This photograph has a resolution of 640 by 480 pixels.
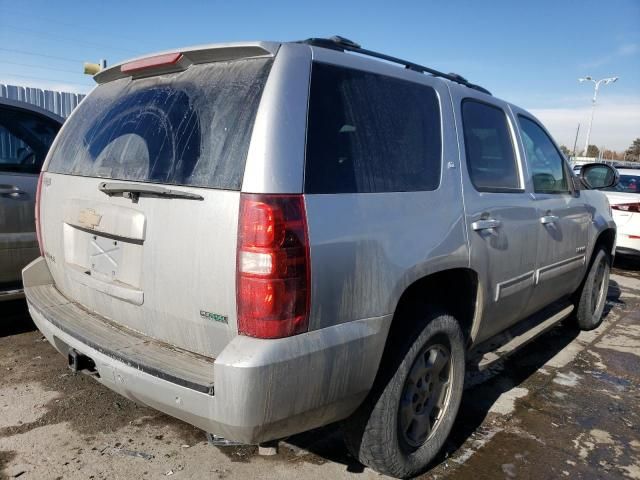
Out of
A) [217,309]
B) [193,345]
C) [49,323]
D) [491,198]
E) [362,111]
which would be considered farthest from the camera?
[491,198]

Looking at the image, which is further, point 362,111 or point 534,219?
point 534,219

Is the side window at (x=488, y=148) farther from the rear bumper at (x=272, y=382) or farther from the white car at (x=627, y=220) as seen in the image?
the white car at (x=627, y=220)

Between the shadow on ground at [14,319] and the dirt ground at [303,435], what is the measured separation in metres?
0.17

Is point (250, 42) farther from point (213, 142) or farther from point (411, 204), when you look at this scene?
point (411, 204)

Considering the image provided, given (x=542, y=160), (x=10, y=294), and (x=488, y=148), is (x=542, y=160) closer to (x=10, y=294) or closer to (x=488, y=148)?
(x=488, y=148)

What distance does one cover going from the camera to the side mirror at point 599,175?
4866 millimetres

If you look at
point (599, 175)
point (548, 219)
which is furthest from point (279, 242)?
point (599, 175)

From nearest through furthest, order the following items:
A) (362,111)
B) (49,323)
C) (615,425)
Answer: (362,111) < (49,323) < (615,425)

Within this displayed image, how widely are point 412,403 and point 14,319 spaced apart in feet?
12.7

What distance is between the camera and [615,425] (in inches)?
136

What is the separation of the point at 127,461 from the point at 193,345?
1.06 metres

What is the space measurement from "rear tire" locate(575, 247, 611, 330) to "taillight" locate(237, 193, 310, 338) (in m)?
3.96

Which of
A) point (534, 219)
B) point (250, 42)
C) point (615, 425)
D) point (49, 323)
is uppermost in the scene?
point (250, 42)

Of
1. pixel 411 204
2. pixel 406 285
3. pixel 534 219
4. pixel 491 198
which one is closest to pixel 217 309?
pixel 406 285
